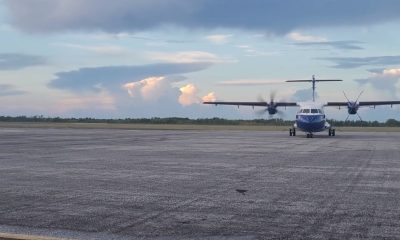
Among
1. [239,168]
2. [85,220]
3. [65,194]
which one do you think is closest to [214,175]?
[239,168]

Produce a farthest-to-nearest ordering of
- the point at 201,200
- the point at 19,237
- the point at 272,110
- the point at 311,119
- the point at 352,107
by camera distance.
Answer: the point at 272,110 < the point at 352,107 < the point at 311,119 < the point at 201,200 < the point at 19,237

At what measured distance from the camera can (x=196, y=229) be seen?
311 inches

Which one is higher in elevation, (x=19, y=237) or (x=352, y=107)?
(x=352, y=107)

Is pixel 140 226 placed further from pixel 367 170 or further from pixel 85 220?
pixel 367 170

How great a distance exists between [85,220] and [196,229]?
1.78m

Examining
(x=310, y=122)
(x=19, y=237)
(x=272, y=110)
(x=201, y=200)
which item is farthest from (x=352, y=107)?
(x=19, y=237)

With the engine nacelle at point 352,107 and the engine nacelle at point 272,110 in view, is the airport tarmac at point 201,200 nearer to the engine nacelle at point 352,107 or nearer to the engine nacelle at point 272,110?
the engine nacelle at point 352,107

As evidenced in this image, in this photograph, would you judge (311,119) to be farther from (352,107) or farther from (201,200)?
(201,200)

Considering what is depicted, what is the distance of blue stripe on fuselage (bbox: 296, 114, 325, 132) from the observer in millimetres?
41316

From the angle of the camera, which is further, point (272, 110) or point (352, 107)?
point (272, 110)

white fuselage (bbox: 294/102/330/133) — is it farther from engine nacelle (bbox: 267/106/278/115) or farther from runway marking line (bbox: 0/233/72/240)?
runway marking line (bbox: 0/233/72/240)

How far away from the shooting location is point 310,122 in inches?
1628

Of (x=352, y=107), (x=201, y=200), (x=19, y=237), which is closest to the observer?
(x=19, y=237)

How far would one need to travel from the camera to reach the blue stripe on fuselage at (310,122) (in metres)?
41.3
